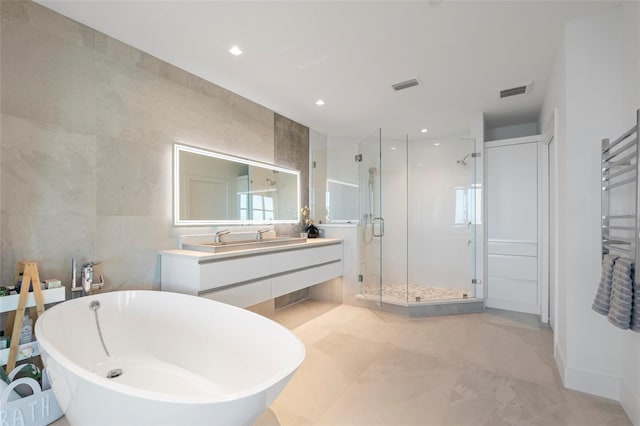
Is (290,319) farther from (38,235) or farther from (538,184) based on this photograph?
(538,184)

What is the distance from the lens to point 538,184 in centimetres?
344

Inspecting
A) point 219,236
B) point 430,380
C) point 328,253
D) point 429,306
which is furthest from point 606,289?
point 219,236

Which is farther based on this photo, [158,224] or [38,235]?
[158,224]

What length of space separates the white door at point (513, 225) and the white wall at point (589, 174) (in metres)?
1.61

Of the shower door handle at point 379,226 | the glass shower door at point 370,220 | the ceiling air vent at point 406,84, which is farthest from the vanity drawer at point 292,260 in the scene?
the ceiling air vent at point 406,84

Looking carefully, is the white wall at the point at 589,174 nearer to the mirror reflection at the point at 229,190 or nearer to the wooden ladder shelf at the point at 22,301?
the mirror reflection at the point at 229,190

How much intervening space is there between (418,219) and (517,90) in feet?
6.23

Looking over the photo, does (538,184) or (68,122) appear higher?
(68,122)

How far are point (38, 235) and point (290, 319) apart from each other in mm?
2301

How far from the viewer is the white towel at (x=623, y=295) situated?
1.46 metres

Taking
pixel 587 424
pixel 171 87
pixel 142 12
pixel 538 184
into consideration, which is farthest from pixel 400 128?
pixel 587 424

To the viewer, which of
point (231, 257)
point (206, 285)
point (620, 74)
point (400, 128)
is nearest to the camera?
point (620, 74)

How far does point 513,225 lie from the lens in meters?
3.57

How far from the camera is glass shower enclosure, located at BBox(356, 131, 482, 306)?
3742mm
